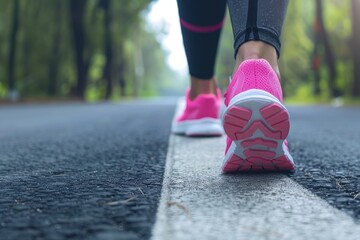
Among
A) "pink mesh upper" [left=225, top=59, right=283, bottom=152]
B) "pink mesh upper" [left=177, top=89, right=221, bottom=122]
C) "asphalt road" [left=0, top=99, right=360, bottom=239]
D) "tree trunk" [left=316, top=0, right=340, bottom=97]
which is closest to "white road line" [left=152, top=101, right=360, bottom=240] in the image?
"asphalt road" [left=0, top=99, right=360, bottom=239]

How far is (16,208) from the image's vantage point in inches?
41.2

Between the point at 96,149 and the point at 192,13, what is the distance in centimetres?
79

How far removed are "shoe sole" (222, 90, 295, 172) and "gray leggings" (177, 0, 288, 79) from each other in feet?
0.84

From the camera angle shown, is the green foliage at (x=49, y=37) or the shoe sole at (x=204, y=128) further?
the green foliage at (x=49, y=37)

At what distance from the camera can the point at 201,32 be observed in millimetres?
2076

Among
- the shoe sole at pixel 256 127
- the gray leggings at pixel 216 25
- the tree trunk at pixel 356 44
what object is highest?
the tree trunk at pixel 356 44

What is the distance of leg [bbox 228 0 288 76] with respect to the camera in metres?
1.44

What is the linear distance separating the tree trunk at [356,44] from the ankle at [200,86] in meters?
11.1

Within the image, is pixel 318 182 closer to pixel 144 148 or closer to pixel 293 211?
pixel 293 211

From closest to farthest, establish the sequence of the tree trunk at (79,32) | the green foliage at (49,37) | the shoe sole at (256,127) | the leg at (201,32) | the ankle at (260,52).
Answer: the shoe sole at (256,127) → the ankle at (260,52) → the leg at (201,32) → the tree trunk at (79,32) → the green foliage at (49,37)

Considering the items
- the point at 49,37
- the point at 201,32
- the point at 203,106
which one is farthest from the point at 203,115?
the point at 49,37

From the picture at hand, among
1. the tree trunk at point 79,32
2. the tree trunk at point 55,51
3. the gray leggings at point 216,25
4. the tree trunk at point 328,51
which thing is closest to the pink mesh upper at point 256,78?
the gray leggings at point 216,25

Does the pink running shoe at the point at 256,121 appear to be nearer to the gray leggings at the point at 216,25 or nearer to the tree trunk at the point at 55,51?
the gray leggings at the point at 216,25

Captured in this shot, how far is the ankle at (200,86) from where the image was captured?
2404mm
